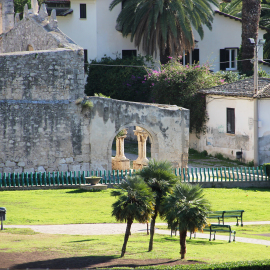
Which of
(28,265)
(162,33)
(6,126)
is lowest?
(28,265)

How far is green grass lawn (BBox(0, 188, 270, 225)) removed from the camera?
19.1 m

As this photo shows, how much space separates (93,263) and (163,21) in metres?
28.3

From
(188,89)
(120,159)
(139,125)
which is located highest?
(188,89)

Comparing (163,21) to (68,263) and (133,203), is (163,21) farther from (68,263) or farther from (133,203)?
(68,263)

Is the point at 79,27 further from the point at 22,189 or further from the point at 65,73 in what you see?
the point at 22,189

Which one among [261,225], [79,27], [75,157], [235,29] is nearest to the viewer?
[261,225]

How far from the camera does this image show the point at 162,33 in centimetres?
3888

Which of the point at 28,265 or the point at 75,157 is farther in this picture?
the point at 75,157

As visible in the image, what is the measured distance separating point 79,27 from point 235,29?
13.8m

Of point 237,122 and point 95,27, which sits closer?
point 237,122

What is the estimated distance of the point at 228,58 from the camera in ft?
155

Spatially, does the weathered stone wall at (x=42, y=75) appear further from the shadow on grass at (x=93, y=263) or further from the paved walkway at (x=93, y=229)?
the shadow on grass at (x=93, y=263)

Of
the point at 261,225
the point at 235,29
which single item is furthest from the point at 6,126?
the point at 235,29

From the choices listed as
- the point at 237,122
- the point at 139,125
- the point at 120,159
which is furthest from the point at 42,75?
the point at 237,122
